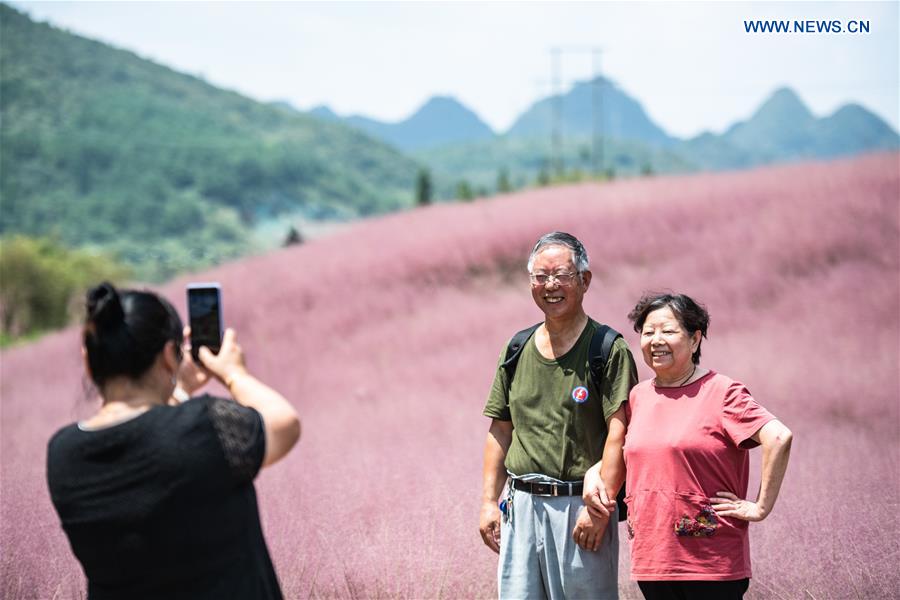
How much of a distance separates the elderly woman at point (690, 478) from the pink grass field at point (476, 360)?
47.8 inches

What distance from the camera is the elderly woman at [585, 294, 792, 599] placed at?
305 cm

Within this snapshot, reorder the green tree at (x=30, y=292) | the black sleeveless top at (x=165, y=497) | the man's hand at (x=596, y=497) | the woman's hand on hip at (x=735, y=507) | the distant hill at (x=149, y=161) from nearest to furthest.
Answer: the black sleeveless top at (x=165, y=497) < the woman's hand on hip at (x=735, y=507) < the man's hand at (x=596, y=497) < the green tree at (x=30, y=292) < the distant hill at (x=149, y=161)

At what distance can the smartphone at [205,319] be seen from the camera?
8.58 feet

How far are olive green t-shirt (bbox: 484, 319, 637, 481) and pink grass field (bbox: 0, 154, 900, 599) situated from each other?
4.37ft

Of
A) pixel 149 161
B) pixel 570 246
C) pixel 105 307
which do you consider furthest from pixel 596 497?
pixel 149 161

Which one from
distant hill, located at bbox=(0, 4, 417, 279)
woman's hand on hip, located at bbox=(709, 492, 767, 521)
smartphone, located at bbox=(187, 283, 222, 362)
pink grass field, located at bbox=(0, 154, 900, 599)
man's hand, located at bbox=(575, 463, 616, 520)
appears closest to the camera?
smartphone, located at bbox=(187, 283, 222, 362)

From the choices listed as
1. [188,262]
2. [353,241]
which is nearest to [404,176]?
[188,262]

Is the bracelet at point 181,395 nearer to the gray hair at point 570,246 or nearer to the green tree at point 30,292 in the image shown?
the gray hair at point 570,246

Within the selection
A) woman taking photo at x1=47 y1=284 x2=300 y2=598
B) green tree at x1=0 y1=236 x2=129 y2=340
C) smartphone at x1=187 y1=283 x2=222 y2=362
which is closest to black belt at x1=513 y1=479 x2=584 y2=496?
woman taking photo at x1=47 y1=284 x2=300 y2=598

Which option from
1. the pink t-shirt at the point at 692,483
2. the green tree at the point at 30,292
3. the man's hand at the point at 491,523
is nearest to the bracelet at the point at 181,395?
the man's hand at the point at 491,523

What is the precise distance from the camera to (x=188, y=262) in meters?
102

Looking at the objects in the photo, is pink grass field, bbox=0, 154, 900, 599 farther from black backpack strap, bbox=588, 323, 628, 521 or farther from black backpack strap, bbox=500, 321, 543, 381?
black backpack strap, bbox=588, 323, 628, 521

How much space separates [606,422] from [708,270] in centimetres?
842

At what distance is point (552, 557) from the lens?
3.27 metres
